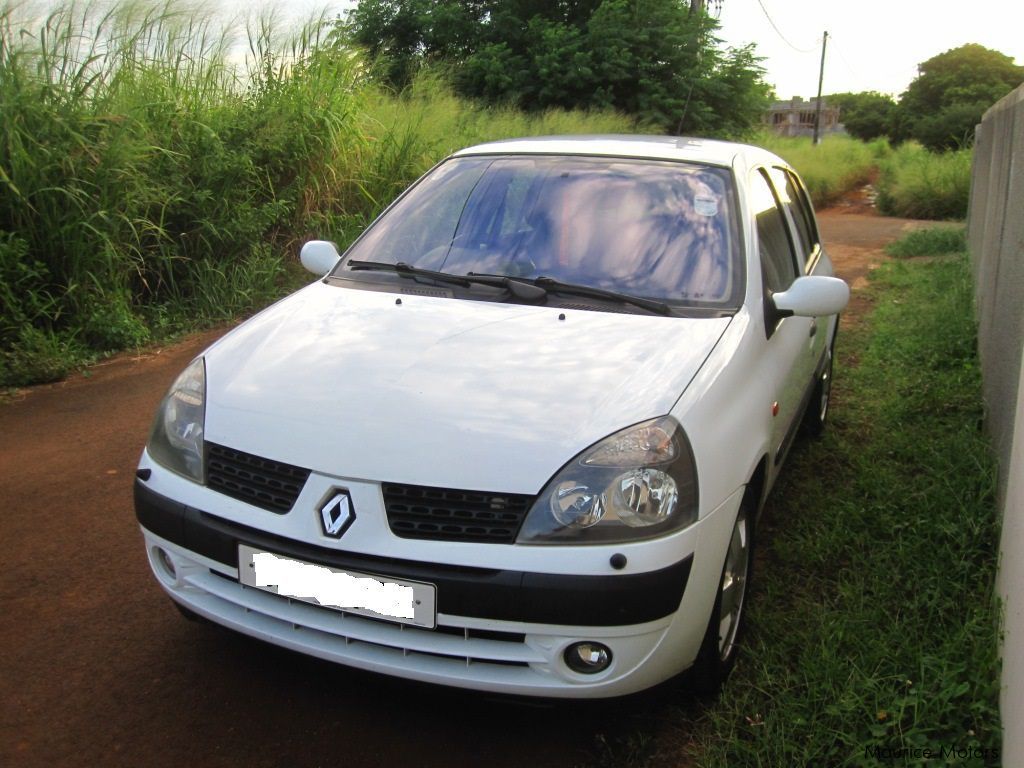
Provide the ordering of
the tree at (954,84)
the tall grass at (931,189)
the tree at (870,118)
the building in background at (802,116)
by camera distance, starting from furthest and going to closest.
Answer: the building in background at (802,116) < the tree at (870,118) < the tree at (954,84) < the tall grass at (931,189)

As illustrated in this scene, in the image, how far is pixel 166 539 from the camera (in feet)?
8.16

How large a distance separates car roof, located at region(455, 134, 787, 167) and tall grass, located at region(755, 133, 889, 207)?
16.3 metres

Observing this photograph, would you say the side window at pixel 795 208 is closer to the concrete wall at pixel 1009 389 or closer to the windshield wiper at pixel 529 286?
the concrete wall at pixel 1009 389

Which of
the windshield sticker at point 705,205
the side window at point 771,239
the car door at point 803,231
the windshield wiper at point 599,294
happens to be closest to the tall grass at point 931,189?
the car door at point 803,231

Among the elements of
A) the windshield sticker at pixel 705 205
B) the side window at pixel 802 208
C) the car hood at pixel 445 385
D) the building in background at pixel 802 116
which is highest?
the building in background at pixel 802 116

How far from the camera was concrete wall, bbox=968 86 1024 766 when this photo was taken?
7.38ft

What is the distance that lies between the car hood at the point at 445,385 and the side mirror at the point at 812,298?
409mm

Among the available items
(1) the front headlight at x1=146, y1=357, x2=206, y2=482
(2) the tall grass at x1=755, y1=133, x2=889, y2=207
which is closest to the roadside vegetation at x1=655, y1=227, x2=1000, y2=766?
(1) the front headlight at x1=146, y1=357, x2=206, y2=482

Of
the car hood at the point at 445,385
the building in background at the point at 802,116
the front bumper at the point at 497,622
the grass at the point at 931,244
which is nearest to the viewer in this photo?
the front bumper at the point at 497,622

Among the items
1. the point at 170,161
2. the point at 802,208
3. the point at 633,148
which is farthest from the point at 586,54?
the point at 633,148

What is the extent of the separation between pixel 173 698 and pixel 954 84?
4330cm

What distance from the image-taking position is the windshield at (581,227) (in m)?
3.13

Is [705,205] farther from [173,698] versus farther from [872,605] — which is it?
[173,698]

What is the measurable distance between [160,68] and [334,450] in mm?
5955
